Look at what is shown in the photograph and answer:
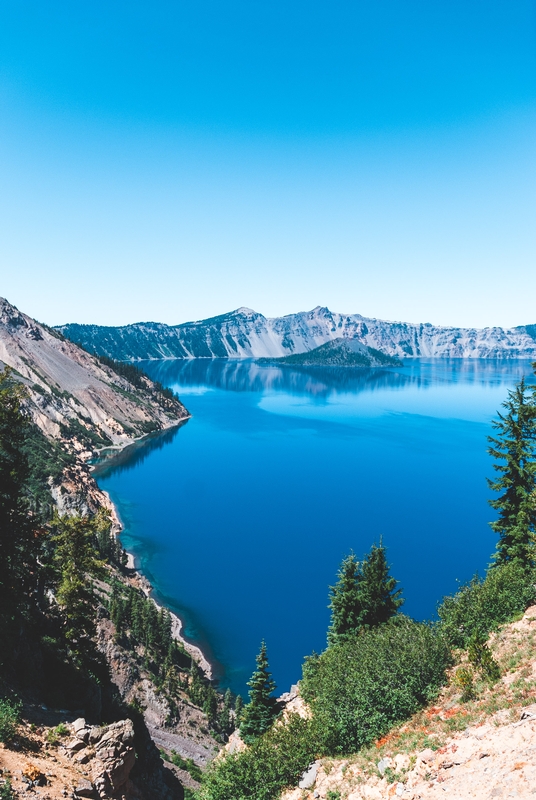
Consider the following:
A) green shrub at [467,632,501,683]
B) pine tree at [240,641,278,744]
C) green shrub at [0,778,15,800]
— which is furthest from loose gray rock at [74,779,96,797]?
green shrub at [467,632,501,683]

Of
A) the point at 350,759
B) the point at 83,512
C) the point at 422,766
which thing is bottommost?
the point at 83,512

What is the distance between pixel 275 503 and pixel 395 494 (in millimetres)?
33256

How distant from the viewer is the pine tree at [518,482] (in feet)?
109

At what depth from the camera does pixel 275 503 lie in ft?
396

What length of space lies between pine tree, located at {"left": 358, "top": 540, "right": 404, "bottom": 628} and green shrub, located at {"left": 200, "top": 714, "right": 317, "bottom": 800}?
12.3m

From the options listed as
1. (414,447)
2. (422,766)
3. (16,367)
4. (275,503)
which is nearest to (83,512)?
(275,503)

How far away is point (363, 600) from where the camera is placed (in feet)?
116

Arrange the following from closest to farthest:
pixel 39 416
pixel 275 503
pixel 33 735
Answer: pixel 33 735, pixel 275 503, pixel 39 416

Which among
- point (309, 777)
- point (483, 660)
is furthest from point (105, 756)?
point (483, 660)

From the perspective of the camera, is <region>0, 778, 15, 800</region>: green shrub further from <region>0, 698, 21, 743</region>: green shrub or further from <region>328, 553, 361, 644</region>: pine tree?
<region>328, 553, 361, 644</region>: pine tree

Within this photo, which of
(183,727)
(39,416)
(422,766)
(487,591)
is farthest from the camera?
(39,416)

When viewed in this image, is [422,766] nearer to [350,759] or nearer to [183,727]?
[350,759]

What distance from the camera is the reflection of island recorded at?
486ft

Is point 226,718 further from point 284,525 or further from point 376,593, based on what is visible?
point 284,525
